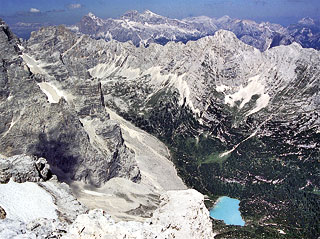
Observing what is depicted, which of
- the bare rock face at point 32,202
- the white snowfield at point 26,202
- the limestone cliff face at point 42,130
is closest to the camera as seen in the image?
the bare rock face at point 32,202

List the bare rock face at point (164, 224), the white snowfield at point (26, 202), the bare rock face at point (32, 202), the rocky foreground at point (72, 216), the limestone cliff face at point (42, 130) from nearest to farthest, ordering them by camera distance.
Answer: the bare rock face at point (164, 224) < the rocky foreground at point (72, 216) < the bare rock face at point (32, 202) < the white snowfield at point (26, 202) < the limestone cliff face at point (42, 130)

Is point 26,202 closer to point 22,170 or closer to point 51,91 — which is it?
point 22,170

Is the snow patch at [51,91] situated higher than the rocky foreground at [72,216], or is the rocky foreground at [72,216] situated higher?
the rocky foreground at [72,216]

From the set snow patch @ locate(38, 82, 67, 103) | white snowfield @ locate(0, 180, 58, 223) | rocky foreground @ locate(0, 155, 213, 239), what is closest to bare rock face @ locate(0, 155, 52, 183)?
rocky foreground @ locate(0, 155, 213, 239)

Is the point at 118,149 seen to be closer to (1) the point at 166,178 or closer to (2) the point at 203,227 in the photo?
(1) the point at 166,178

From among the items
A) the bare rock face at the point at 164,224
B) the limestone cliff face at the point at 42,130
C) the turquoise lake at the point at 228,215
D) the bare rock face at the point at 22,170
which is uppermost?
the bare rock face at the point at 164,224

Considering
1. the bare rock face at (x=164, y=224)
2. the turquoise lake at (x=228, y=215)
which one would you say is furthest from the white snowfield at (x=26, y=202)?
the turquoise lake at (x=228, y=215)

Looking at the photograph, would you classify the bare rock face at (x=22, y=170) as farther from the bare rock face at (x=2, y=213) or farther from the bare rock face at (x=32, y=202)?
the bare rock face at (x=2, y=213)
